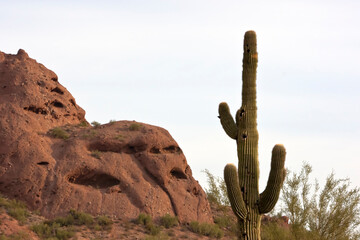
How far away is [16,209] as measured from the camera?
28.6 m

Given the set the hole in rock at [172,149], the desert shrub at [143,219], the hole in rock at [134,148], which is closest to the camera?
the desert shrub at [143,219]

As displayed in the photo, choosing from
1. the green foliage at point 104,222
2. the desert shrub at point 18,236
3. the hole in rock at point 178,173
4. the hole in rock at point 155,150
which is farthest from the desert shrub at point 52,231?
the hole in rock at point 178,173

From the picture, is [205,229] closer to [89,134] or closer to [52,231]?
[52,231]

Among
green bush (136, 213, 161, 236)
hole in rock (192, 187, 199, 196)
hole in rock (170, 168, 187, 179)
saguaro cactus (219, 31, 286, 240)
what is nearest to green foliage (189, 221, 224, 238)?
green bush (136, 213, 161, 236)

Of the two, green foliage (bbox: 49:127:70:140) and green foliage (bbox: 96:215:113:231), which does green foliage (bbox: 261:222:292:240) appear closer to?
green foliage (bbox: 96:215:113:231)

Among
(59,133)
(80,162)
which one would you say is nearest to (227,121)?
(80,162)

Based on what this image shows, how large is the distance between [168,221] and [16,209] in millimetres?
7595

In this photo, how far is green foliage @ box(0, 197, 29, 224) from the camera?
92.6ft

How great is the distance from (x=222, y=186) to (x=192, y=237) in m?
5.19

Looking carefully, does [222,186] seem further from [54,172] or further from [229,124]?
[229,124]

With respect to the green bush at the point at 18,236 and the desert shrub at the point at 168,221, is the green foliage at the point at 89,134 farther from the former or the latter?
the green bush at the point at 18,236

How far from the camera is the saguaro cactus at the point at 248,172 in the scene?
13766mm

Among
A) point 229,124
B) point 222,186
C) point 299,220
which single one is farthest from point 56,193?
point 229,124

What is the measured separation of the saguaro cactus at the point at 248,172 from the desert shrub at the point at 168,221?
659 inches
